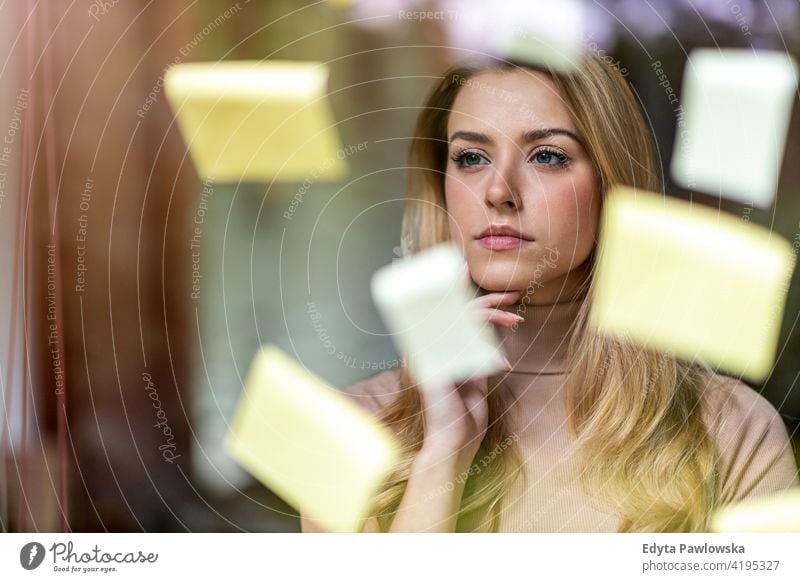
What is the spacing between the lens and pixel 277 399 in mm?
675

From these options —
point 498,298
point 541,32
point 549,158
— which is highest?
point 541,32

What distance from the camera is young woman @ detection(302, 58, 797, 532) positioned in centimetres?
66

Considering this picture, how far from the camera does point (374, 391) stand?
68cm

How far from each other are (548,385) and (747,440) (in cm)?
→ 18

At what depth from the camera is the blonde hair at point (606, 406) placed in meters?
0.67

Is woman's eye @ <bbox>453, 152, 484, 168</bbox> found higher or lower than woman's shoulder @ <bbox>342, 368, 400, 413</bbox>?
higher

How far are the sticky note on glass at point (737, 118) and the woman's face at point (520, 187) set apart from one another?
0.35ft

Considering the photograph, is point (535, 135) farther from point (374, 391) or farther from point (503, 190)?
point (374, 391)

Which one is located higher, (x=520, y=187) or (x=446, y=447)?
(x=520, y=187)

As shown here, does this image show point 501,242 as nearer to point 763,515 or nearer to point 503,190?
point 503,190

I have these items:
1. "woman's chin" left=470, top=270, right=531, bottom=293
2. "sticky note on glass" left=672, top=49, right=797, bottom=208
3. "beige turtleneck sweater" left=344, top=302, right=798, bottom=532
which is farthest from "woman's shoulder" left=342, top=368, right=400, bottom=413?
"sticky note on glass" left=672, top=49, right=797, bottom=208

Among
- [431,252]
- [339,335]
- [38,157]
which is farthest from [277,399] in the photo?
[38,157]

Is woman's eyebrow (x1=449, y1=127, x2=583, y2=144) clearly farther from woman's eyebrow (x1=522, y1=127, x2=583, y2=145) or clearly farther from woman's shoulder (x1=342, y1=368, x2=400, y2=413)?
woman's shoulder (x1=342, y1=368, x2=400, y2=413)

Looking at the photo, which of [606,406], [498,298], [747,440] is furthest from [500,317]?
[747,440]
